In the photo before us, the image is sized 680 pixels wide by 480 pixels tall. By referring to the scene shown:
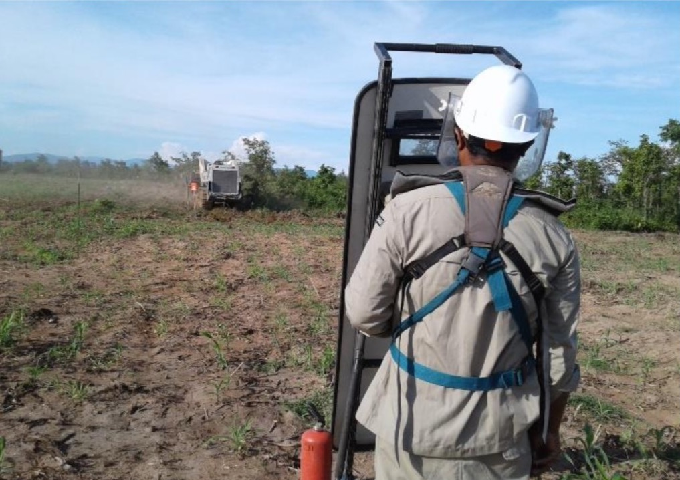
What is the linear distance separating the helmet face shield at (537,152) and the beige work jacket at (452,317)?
1.31ft

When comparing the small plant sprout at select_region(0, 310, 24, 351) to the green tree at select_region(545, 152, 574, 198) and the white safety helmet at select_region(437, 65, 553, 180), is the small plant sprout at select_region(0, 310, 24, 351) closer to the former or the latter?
the white safety helmet at select_region(437, 65, 553, 180)

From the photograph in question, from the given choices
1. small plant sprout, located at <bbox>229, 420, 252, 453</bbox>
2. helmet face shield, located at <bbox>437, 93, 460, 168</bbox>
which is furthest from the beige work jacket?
small plant sprout, located at <bbox>229, 420, 252, 453</bbox>

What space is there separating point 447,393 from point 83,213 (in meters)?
20.0

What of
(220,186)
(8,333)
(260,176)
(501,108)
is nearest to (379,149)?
(501,108)

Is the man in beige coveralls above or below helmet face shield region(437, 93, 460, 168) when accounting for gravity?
below

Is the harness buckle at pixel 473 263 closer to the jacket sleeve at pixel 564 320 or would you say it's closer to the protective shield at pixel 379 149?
the jacket sleeve at pixel 564 320

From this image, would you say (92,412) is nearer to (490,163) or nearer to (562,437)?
(562,437)

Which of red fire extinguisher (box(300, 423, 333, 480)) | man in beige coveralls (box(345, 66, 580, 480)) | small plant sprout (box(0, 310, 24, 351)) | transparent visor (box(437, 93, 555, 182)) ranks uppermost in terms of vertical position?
transparent visor (box(437, 93, 555, 182))

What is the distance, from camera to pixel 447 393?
5.45ft

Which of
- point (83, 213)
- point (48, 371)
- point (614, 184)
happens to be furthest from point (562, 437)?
point (614, 184)

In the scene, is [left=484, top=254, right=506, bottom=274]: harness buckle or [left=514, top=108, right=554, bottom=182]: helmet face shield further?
[left=514, top=108, right=554, bottom=182]: helmet face shield

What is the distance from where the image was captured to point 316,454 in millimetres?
2703

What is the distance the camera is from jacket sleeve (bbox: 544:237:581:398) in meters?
1.72

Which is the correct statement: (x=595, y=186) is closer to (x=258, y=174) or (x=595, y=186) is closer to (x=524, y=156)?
(x=258, y=174)
